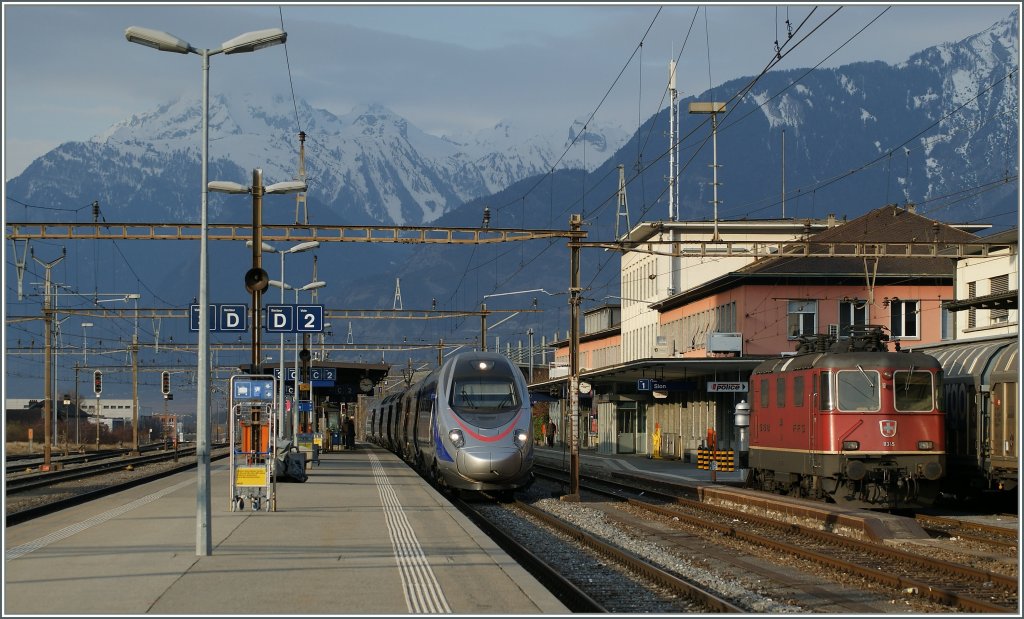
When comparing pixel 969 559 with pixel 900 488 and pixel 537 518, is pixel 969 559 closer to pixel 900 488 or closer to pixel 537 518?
pixel 900 488

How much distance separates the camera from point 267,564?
16.7 m

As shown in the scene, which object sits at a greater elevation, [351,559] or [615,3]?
[615,3]

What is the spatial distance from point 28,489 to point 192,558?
76.9ft

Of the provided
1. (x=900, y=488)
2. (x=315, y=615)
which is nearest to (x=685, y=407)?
(x=900, y=488)

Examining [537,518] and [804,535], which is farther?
[537,518]

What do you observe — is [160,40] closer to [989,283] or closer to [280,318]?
[280,318]

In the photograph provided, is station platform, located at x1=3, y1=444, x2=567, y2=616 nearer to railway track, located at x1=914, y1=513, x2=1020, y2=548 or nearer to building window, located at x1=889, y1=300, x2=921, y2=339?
railway track, located at x1=914, y1=513, x2=1020, y2=548

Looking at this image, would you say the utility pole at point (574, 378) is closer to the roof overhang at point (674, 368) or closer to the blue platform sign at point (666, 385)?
the roof overhang at point (674, 368)

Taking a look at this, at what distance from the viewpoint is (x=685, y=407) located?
64.7 metres

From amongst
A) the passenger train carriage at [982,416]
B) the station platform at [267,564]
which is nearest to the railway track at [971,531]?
the passenger train carriage at [982,416]

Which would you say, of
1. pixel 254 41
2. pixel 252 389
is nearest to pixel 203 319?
pixel 254 41

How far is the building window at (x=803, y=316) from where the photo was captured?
210 ft

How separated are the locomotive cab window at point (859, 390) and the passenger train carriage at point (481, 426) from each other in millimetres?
7071

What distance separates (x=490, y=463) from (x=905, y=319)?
39341 millimetres
